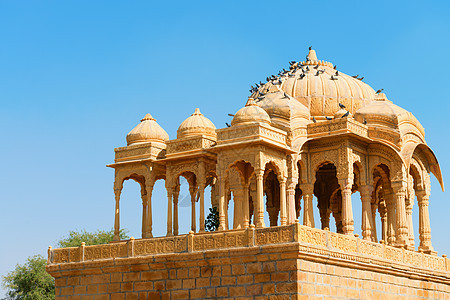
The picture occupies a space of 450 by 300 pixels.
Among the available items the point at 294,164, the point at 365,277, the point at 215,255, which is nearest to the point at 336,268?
the point at 365,277

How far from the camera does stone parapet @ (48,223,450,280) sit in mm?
19375

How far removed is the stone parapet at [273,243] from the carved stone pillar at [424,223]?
1.47m

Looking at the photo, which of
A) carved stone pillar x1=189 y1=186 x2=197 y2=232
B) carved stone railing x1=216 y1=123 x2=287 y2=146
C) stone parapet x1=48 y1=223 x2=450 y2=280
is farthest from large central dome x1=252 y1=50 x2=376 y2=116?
stone parapet x1=48 y1=223 x2=450 y2=280

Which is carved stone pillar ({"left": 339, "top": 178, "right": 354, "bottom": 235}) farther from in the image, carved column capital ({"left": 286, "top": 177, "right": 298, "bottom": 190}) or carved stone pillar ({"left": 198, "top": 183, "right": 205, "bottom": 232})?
carved stone pillar ({"left": 198, "top": 183, "right": 205, "bottom": 232})

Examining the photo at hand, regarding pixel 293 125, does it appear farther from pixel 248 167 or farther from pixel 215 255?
pixel 215 255

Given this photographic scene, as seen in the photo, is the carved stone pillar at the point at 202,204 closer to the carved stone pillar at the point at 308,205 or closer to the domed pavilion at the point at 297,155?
the domed pavilion at the point at 297,155

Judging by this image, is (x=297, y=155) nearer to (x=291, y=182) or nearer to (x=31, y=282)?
(x=291, y=182)

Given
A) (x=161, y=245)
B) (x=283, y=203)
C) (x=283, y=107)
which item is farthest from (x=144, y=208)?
(x=161, y=245)

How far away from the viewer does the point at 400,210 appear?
25609 millimetres

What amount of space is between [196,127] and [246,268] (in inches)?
296

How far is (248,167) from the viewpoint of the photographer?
82.2 feet

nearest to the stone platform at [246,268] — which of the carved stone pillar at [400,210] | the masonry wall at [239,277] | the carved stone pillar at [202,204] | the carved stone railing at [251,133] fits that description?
the masonry wall at [239,277]

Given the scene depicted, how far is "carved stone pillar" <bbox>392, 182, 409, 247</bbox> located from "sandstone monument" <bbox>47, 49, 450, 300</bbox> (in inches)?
1.8

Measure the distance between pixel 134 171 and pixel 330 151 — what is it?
20.7ft
